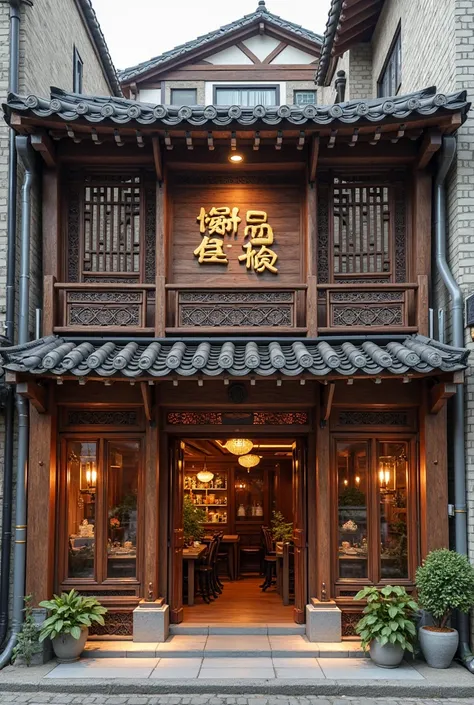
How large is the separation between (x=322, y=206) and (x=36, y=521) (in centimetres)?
605

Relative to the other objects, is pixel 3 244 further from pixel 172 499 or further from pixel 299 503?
pixel 299 503

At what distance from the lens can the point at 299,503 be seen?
11039 mm

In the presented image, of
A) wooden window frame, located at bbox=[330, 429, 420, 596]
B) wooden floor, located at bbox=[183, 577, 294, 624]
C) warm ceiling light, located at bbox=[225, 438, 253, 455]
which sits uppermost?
warm ceiling light, located at bbox=[225, 438, 253, 455]

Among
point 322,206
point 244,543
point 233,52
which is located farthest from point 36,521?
point 233,52

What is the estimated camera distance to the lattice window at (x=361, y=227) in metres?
10.7

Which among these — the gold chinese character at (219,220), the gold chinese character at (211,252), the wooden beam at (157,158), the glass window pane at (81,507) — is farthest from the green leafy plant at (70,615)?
the wooden beam at (157,158)

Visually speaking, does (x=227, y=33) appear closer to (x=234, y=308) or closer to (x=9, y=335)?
(x=234, y=308)

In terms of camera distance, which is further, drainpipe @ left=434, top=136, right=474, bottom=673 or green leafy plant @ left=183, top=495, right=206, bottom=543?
green leafy plant @ left=183, top=495, right=206, bottom=543

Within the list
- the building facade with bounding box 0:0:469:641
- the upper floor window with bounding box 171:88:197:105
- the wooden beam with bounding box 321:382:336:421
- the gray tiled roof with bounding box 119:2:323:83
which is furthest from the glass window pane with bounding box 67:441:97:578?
the gray tiled roof with bounding box 119:2:323:83

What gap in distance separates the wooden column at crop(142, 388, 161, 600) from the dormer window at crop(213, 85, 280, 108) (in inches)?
493

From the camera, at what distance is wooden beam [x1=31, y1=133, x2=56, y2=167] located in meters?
9.65

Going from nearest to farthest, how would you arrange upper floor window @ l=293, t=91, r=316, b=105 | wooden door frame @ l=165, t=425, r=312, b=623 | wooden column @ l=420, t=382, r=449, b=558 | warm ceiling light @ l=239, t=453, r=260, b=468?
wooden column @ l=420, t=382, r=449, b=558, wooden door frame @ l=165, t=425, r=312, b=623, warm ceiling light @ l=239, t=453, r=260, b=468, upper floor window @ l=293, t=91, r=316, b=105

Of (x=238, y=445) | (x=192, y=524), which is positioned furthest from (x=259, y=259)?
(x=192, y=524)

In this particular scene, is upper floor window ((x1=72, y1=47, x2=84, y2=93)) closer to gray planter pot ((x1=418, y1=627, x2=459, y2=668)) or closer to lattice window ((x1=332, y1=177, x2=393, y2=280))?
lattice window ((x1=332, y1=177, x2=393, y2=280))
